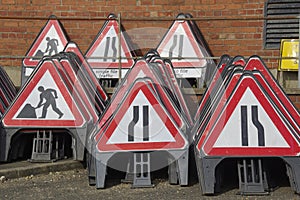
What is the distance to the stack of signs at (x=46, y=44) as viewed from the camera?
10703 millimetres

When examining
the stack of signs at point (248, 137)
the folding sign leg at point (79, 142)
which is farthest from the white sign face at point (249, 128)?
the folding sign leg at point (79, 142)

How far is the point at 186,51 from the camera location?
10.1m

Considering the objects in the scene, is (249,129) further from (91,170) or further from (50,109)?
(50,109)

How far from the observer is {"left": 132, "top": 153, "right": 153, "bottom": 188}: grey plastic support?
6.48 metres

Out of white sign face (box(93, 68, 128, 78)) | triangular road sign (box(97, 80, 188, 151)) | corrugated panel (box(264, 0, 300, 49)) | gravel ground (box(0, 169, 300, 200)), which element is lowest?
gravel ground (box(0, 169, 300, 200))

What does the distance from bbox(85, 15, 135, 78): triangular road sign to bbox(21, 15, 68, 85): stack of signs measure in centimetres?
68

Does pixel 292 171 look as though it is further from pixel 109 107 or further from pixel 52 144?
pixel 52 144

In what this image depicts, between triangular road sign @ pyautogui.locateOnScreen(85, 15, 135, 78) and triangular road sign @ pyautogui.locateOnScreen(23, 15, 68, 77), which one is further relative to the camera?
triangular road sign @ pyautogui.locateOnScreen(23, 15, 68, 77)

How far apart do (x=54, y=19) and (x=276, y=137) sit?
5829 mm

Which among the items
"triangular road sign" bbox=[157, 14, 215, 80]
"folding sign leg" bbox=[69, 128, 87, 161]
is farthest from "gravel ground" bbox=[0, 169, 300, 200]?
"triangular road sign" bbox=[157, 14, 215, 80]

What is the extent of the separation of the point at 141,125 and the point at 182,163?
0.58m

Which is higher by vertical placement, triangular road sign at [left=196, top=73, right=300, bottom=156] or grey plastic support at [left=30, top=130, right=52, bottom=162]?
triangular road sign at [left=196, top=73, right=300, bottom=156]

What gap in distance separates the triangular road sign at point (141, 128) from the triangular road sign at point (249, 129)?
15.0 inches

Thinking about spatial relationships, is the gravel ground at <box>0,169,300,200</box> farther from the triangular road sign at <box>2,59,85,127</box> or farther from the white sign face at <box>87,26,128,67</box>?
the white sign face at <box>87,26,128,67</box>
